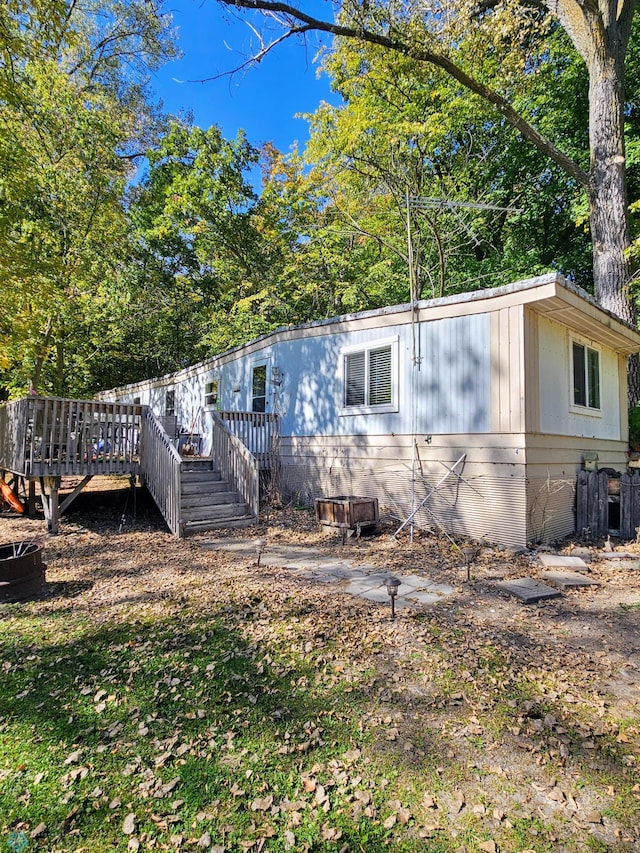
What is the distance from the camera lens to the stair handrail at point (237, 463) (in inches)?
334

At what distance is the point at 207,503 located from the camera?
27.1 ft

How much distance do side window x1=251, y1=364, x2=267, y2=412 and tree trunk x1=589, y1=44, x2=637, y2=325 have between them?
795 centimetres

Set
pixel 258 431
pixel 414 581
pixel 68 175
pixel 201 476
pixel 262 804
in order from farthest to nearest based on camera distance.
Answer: pixel 68 175 < pixel 258 431 < pixel 201 476 < pixel 414 581 < pixel 262 804

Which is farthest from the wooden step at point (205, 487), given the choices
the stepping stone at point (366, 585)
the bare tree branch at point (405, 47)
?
the bare tree branch at point (405, 47)

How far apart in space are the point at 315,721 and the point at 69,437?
22.9 ft

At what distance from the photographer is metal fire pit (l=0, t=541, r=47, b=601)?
4602mm

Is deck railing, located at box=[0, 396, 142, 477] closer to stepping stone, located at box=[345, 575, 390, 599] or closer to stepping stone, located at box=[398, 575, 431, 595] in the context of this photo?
stepping stone, located at box=[345, 575, 390, 599]

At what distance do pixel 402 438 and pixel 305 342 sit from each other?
11.0 ft

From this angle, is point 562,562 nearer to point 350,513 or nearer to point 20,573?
point 350,513

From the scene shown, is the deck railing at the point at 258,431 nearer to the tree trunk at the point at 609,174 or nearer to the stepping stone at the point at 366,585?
the stepping stone at the point at 366,585

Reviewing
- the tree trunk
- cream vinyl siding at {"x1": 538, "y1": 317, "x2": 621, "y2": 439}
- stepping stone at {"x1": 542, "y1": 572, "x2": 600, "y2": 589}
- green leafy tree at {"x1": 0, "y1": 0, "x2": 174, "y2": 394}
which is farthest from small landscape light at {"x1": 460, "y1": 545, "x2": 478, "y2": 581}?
green leafy tree at {"x1": 0, "y1": 0, "x2": 174, "y2": 394}

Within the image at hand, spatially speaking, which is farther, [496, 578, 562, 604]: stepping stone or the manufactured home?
the manufactured home

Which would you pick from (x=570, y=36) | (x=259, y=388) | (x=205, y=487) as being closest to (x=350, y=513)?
(x=205, y=487)

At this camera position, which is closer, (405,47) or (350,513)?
(350,513)
